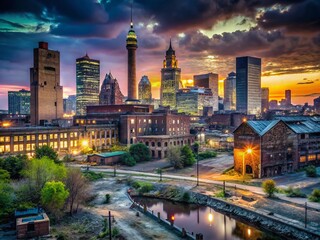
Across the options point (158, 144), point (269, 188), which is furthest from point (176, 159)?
point (269, 188)

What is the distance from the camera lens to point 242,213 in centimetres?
3959

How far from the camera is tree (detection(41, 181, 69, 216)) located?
122ft

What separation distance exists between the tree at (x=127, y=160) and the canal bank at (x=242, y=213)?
21.2m

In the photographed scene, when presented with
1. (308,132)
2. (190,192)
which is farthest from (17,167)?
(308,132)

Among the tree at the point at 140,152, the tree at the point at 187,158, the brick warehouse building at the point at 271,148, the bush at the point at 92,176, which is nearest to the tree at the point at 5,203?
the bush at the point at 92,176

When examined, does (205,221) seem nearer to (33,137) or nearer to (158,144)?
(158,144)

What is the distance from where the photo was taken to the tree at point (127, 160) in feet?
241

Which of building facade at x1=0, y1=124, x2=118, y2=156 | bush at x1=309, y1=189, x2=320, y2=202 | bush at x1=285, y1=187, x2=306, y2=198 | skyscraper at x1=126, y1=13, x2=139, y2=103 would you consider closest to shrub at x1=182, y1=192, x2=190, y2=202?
bush at x1=285, y1=187, x2=306, y2=198

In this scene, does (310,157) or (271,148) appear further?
(310,157)

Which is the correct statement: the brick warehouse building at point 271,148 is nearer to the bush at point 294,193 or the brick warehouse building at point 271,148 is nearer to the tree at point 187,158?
the bush at point 294,193

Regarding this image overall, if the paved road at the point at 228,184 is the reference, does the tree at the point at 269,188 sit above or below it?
above

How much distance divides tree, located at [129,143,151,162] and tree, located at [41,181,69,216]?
1562 inches

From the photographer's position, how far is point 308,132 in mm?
65625

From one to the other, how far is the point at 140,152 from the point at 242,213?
138 feet
